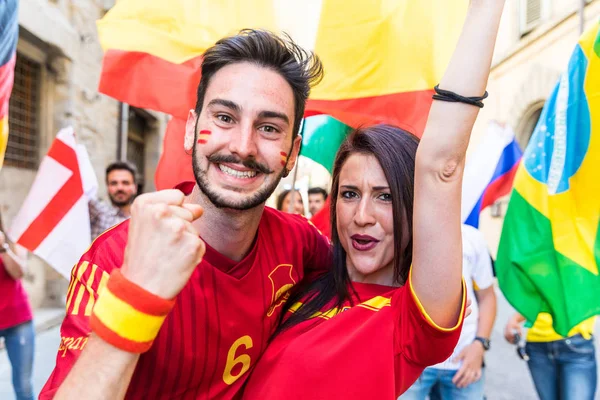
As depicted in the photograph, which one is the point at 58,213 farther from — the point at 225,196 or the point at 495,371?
the point at 495,371

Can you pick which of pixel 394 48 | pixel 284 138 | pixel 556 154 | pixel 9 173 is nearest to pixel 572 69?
pixel 556 154

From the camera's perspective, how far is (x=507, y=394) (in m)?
4.46

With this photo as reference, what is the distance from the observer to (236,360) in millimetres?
1418

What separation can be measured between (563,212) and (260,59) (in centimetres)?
184

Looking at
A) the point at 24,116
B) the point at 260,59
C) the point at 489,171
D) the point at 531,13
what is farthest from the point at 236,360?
the point at 531,13

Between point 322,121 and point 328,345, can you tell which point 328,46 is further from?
point 328,345

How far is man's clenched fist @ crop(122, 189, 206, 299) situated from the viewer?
0.89 m

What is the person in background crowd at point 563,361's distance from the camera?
106 inches

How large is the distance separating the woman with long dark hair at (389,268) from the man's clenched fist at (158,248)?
602 mm

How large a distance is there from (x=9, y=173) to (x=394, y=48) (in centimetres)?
448

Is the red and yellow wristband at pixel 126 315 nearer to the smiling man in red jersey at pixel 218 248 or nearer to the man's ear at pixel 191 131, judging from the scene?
the smiling man in red jersey at pixel 218 248

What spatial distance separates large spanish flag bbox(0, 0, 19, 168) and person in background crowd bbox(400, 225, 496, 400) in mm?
2307

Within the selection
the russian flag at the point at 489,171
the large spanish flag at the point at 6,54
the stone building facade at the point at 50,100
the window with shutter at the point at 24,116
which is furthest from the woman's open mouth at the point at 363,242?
the window with shutter at the point at 24,116

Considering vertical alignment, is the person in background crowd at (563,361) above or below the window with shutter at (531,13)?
below
